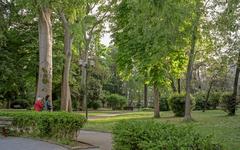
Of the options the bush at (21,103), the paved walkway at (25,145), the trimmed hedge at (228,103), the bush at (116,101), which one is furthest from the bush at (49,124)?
the bush at (116,101)

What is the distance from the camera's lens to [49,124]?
46.8 ft

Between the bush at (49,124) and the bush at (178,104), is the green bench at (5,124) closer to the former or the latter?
the bush at (49,124)

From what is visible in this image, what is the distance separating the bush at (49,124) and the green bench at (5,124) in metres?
0.23

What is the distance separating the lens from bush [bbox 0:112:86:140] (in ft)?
44.2

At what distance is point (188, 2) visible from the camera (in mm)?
12953

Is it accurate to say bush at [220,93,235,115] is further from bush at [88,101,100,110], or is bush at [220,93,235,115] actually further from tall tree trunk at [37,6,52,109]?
bush at [88,101,100,110]

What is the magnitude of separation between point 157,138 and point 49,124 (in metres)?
7.73

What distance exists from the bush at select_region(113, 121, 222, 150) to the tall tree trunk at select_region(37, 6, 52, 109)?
11.6 m

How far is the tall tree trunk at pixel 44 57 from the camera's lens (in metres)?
20.3

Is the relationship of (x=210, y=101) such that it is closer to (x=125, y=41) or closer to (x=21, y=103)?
(x=125, y=41)

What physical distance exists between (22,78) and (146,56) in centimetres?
1598


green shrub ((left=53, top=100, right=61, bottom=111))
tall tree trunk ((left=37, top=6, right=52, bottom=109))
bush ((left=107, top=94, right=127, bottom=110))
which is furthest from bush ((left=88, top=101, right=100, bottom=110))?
tall tree trunk ((left=37, top=6, right=52, bottom=109))

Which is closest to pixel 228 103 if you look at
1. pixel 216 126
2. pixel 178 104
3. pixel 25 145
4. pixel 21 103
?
pixel 178 104

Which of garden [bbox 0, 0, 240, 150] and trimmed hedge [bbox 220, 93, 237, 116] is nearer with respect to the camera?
garden [bbox 0, 0, 240, 150]
